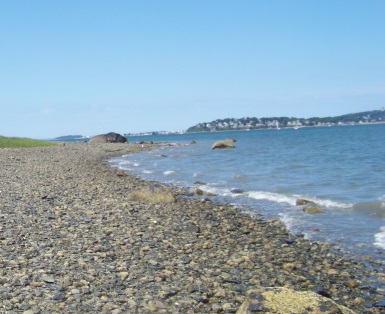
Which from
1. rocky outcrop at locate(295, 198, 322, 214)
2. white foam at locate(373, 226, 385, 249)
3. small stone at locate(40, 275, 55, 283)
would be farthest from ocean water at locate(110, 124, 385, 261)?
small stone at locate(40, 275, 55, 283)

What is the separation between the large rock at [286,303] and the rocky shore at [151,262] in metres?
1.03

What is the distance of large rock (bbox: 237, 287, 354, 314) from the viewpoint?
611 centimetres

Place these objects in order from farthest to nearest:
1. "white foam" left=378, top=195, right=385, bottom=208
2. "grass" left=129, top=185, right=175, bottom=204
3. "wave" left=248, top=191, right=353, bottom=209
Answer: "wave" left=248, top=191, right=353, bottom=209, "white foam" left=378, top=195, right=385, bottom=208, "grass" left=129, top=185, right=175, bottom=204

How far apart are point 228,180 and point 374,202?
10.7 metres

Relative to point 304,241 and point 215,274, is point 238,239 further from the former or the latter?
point 215,274

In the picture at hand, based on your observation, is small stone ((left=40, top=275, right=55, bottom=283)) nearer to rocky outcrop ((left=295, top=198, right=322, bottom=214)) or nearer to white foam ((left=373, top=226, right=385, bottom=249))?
white foam ((left=373, top=226, right=385, bottom=249))

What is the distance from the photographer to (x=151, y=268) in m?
8.87

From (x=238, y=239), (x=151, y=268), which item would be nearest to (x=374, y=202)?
(x=238, y=239)

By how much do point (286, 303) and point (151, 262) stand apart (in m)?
3.61

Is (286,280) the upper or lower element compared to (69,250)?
lower

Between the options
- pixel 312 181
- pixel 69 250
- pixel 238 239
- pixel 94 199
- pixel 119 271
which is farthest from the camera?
pixel 312 181

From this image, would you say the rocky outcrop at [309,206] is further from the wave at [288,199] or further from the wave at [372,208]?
the wave at [372,208]

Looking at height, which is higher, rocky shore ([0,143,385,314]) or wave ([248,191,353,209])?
rocky shore ([0,143,385,314])

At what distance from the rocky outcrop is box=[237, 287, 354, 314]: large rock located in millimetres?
10167
